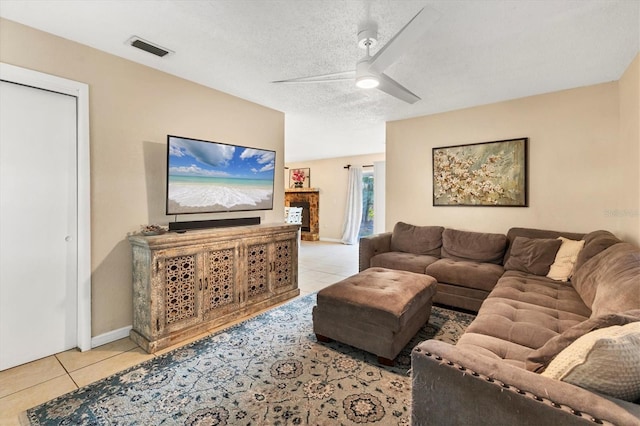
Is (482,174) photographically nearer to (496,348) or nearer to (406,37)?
(406,37)

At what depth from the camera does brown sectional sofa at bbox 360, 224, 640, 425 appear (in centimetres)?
87

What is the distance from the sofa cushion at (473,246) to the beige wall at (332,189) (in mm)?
4402

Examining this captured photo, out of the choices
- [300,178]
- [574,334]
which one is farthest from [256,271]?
[300,178]

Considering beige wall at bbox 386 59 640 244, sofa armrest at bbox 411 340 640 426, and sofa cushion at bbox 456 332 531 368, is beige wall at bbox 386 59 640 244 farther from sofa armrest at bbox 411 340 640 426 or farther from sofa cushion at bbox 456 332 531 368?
sofa armrest at bbox 411 340 640 426

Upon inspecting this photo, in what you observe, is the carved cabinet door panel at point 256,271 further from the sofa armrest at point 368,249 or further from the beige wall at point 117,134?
the sofa armrest at point 368,249

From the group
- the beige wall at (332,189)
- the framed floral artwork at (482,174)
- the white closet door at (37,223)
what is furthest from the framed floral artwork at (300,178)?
the white closet door at (37,223)

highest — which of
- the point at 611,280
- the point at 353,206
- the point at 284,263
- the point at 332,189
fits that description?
the point at 332,189

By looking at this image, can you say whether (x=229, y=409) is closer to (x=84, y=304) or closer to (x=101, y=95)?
(x=84, y=304)

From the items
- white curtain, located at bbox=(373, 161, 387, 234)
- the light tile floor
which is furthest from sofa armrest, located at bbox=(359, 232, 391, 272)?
white curtain, located at bbox=(373, 161, 387, 234)

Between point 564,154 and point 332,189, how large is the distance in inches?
221

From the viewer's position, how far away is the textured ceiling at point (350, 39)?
1.86m

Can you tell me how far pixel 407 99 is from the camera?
260 cm

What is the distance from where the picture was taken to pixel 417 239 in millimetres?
4016

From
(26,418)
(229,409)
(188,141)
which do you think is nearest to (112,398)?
(26,418)
